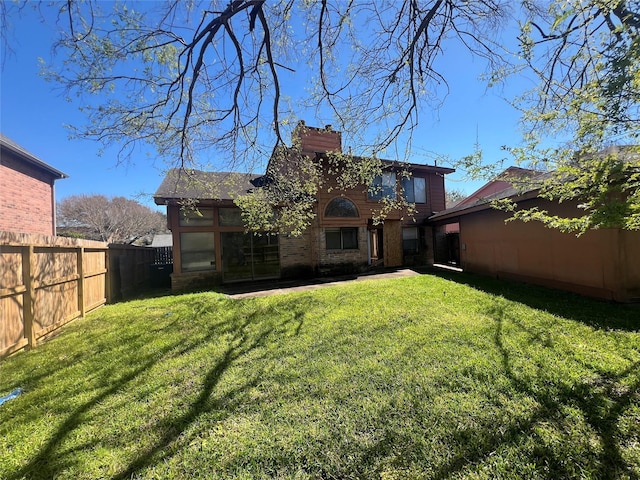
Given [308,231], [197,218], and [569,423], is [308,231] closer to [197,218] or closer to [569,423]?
[197,218]

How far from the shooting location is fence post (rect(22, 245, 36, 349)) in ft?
12.6

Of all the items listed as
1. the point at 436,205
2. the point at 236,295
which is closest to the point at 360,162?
the point at 236,295

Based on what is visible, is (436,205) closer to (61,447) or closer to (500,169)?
(500,169)

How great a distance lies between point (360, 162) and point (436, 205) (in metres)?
10.3

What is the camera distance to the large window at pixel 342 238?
1214 centimetres

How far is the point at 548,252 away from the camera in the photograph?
702 centimetres

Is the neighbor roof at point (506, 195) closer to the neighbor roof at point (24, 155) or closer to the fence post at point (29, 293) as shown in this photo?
the fence post at point (29, 293)

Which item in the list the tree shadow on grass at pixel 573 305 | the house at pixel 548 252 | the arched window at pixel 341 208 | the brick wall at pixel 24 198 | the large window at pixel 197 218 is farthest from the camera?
the arched window at pixel 341 208

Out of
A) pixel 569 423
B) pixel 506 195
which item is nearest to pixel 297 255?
pixel 506 195

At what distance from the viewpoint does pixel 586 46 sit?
3.47 meters

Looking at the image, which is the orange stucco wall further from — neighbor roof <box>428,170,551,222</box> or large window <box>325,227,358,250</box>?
large window <box>325,227,358,250</box>

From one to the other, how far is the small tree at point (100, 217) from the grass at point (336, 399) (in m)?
23.3

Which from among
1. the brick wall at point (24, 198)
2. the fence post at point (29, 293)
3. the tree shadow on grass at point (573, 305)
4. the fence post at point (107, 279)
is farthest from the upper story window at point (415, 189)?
the brick wall at point (24, 198)

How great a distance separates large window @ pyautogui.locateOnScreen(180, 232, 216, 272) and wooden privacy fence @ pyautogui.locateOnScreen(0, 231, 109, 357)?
359 centimetres
